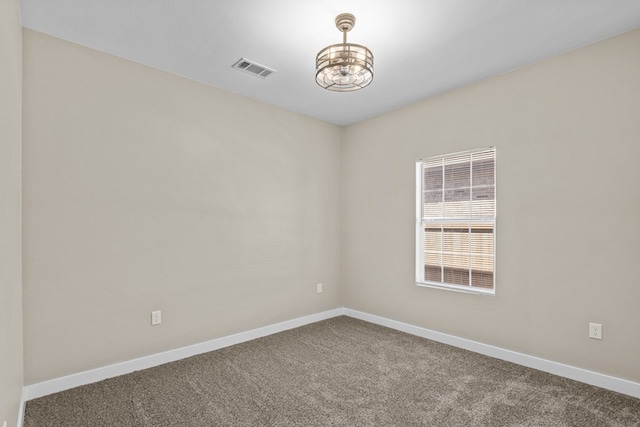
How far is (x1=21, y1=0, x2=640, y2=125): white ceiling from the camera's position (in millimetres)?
2193

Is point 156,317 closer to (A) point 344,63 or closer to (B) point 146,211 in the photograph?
(B) point 146,211

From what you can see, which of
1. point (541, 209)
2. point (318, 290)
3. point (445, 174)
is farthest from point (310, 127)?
point (541, 209)

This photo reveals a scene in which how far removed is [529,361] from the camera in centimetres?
296

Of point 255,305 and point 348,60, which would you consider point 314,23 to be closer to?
point 348,60

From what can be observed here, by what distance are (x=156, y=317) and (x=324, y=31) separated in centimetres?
273

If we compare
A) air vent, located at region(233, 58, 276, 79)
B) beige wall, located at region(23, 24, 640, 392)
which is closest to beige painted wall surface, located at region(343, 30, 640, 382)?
beige wall, located at region(23, 24, 640, 392)

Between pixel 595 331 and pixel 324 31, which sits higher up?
pixel 324 31

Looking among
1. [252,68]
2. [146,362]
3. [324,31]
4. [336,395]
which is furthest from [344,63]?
[146,362]

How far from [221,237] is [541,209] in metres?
2.96

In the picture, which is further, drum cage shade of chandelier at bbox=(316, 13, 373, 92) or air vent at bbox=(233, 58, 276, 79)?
air vent at bbox=(233, 58, 276, 79)

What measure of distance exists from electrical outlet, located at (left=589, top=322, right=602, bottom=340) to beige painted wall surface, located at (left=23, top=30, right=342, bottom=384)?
279cm

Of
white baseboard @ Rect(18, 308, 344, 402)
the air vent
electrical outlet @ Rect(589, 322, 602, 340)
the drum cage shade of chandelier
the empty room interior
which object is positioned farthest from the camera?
the air vent

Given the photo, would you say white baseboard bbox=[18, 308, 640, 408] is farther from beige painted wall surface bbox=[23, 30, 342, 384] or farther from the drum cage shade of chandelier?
the drum cage shade of chandelier

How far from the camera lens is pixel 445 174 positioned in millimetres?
3674
